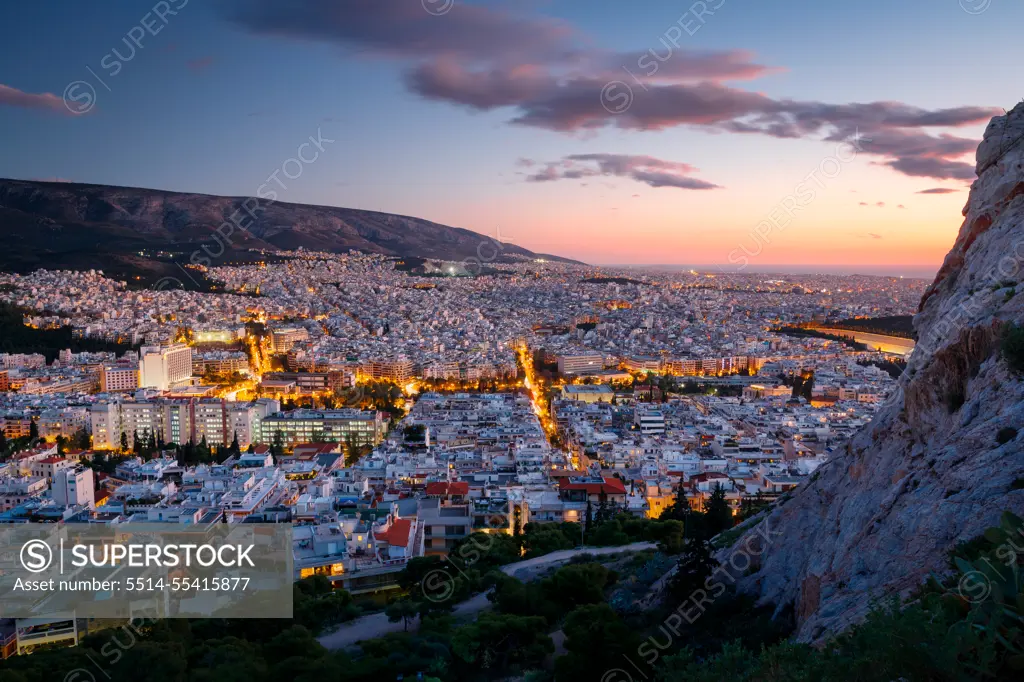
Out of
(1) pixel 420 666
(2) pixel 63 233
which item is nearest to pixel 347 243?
(2) pixel 63 233

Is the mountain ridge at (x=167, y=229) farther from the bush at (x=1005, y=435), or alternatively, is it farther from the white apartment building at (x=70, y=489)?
the bush at (x=1005, y=435)

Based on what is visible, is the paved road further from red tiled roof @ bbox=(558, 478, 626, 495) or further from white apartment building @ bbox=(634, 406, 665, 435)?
white apartment building @ bbox=(634, 406, 665, 435)

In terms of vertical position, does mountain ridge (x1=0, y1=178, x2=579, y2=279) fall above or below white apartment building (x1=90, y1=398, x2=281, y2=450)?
above

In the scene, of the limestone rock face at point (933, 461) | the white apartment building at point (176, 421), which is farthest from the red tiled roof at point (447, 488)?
the white apartment building at point (176, 421)

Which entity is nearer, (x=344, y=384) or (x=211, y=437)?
(x=211, y=437)

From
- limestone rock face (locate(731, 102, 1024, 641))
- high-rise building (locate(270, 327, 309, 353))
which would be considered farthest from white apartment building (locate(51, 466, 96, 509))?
high-rise building (locate(270, 327, 309, 353))

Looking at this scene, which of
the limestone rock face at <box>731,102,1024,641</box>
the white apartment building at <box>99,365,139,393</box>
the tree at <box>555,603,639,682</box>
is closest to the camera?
the limestone rock face at <box>731,102,1024,641</box>

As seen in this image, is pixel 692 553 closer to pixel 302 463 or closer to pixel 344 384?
pixel 302 463
